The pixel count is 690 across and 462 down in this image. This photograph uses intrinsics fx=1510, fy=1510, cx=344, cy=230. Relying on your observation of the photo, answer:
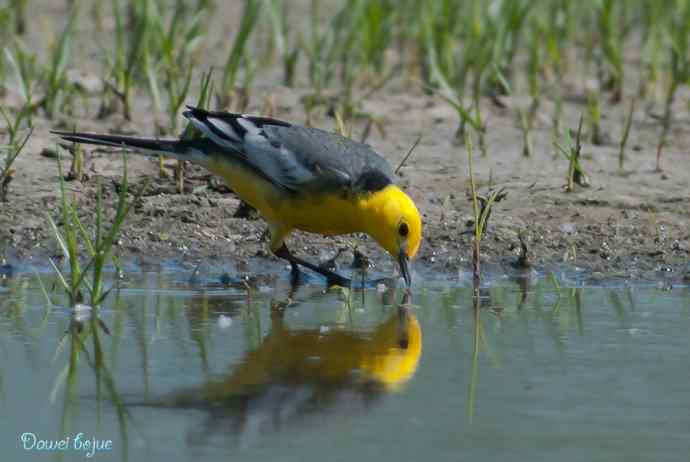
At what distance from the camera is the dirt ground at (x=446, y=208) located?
22.9 feet

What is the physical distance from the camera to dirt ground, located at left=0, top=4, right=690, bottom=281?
6965 millimetres

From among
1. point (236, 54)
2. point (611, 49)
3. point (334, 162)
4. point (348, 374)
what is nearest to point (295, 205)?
point (334, 162)

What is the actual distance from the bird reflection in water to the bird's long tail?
1473 millimetres

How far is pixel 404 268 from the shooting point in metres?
6.33

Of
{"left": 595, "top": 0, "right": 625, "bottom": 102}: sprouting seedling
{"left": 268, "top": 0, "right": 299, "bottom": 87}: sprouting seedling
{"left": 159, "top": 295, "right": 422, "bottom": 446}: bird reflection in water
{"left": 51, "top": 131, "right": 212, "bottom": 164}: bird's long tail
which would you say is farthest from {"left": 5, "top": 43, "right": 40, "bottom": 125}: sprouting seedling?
{"left": 595, "top": 0, "right": 625, "bottom": 102}: sprouting seedling

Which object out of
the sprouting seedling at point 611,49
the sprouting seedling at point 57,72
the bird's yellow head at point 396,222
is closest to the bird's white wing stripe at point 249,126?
the bird's yellow head at point 396,222

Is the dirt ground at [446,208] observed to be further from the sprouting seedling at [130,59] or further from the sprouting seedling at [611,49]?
the sprouting seedling at [611,49]

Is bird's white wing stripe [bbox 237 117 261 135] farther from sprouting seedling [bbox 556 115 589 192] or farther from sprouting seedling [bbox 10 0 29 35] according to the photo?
sprouting seedling [bbox 10 0 29 35]

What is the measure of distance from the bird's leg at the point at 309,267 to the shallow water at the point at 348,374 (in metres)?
0.14

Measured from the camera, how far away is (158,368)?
458 cm

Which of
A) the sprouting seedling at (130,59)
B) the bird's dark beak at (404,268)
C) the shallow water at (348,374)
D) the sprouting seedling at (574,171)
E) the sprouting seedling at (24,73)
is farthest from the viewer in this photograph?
the sprouting seedling at (130,59)

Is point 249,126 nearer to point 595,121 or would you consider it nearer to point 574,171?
point 574,171

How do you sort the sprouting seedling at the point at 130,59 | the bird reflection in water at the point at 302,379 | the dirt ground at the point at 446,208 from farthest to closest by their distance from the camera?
the sprouting seedling at the point at 130,59 < the dirt ground at the point at 446,208 < the bird reflection in water at the point at 302,379

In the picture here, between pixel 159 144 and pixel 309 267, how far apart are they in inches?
34.5
